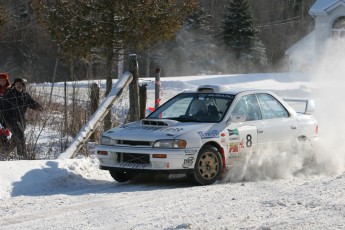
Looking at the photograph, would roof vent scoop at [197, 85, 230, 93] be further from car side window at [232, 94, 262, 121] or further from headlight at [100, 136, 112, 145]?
headlight at [100, 136, 112, 145]

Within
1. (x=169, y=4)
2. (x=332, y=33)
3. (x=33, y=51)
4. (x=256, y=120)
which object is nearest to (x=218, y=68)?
(x=33, y=51)

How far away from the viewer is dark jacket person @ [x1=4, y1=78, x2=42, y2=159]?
38.2 ft

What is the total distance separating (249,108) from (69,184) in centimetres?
301

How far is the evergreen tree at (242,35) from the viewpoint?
6225 centimetres

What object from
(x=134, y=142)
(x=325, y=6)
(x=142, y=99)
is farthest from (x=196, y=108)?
(x=325, y=6)

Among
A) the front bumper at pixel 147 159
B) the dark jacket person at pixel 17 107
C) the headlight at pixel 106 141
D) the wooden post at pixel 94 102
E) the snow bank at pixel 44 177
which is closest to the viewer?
the snow bank at pixel 44 177

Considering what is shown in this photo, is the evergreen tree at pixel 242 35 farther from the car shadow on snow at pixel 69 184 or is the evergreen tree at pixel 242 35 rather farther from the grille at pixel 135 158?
the grille at pixel 135 158


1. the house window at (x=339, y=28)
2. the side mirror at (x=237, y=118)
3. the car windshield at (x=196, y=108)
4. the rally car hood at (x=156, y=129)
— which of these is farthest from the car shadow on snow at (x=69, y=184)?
the house window at (x=339, y=28)

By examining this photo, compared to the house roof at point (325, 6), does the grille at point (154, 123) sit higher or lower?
lower

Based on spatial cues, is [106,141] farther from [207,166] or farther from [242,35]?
[242,35]

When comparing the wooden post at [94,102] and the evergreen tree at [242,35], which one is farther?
the evergreen tree at [242,35]

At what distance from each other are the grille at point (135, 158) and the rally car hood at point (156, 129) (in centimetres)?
22

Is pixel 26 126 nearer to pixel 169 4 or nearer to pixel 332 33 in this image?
pixel 169 4

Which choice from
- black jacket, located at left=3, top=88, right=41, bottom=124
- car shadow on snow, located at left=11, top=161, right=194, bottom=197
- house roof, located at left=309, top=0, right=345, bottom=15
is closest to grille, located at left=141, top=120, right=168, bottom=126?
car shadow on snow, located at left=11, top=161, right=194, bottom=197
